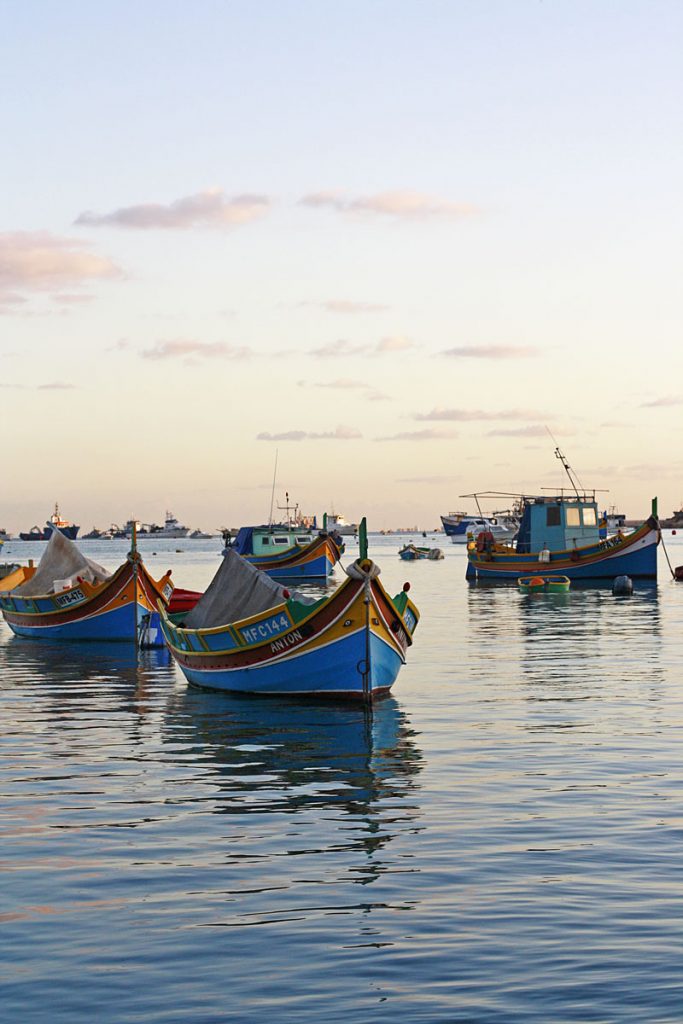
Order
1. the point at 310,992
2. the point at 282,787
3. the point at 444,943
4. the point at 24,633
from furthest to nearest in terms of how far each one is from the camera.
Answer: the point at 24,633, the point at 282,787, the point at 444,943, the point at 310,992

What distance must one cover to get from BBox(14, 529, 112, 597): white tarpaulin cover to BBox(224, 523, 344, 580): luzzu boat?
3798cm

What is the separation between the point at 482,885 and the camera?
12328mm

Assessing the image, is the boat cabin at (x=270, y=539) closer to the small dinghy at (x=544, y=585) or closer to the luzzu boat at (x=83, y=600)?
the small dinghy at (x=544, y=585)

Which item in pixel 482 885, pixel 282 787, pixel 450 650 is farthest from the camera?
pixel 450 650

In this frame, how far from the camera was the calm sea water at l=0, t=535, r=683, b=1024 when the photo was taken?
9.62 metres

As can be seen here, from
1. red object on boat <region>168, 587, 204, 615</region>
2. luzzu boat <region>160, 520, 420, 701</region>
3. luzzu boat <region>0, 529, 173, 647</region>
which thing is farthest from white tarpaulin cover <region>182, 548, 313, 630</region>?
red object on boat <region>168, 587, 204, 615</region>

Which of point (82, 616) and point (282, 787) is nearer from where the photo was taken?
point (282, 787)

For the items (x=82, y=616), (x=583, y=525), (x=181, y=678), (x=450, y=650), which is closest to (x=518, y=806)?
(x=181, y=678)

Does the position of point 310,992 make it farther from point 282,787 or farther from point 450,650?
point 450,650

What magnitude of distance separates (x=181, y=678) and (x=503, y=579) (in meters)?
50.9

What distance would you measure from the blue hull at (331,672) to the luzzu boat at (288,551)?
56.8m

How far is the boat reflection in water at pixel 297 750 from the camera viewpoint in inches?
671

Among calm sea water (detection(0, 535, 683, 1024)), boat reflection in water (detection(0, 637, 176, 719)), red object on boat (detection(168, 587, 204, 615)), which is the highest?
red object on boat (detection(168, 587, 204, 615))

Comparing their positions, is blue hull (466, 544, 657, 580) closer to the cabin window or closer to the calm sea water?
the cabin window
